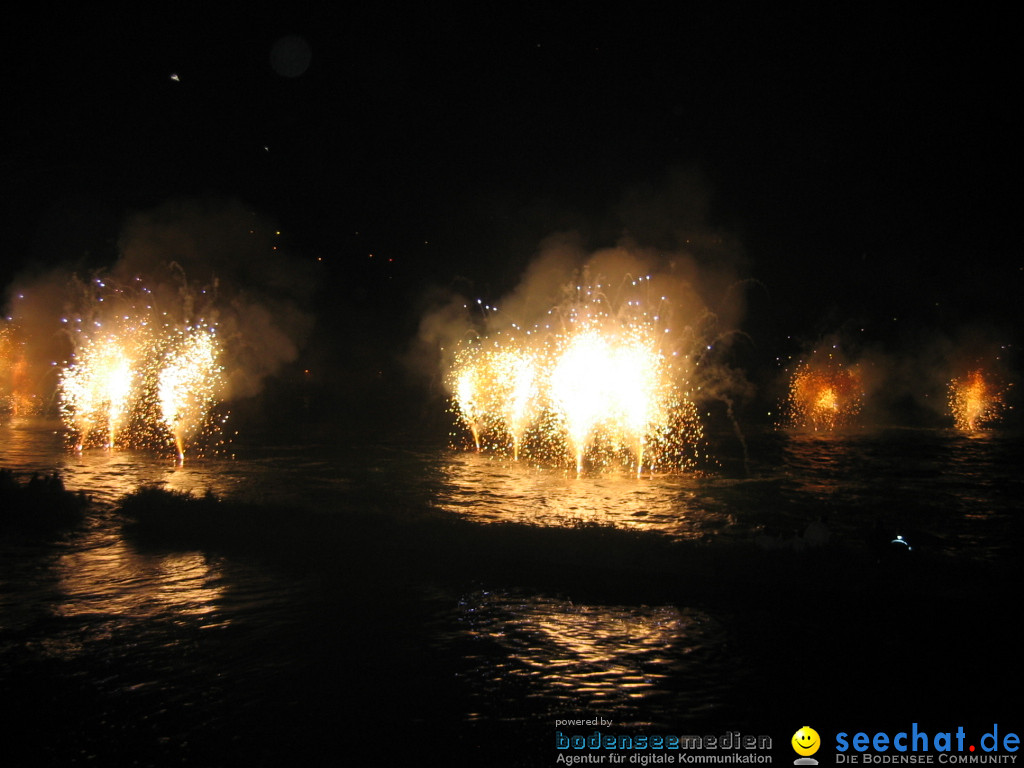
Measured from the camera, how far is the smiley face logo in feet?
16.6

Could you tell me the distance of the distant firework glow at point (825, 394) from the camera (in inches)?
1323

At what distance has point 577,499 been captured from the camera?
45.6ft

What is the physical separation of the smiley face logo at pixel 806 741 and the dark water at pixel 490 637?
0.13 metres

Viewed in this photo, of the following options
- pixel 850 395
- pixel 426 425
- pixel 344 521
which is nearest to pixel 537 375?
pixel 426 425

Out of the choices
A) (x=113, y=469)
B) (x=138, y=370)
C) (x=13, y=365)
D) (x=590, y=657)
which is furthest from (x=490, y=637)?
(x=13, y=365)

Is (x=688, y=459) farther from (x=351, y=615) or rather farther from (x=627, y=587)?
(x=351, y=615)

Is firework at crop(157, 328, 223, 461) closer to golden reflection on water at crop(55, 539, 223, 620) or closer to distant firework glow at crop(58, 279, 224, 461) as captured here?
distant firework glow at crop(58, 279, 224, 461)

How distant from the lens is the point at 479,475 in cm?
1702

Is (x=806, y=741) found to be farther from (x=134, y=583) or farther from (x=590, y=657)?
(x=134, y=583)

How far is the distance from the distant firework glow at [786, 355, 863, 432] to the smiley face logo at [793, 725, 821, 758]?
27.2 metres

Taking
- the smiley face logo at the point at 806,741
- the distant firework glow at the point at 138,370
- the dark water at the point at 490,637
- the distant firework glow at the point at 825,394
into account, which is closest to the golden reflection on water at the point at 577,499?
the dark water at the point at 490,637

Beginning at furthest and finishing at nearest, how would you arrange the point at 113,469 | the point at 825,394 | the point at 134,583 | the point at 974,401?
the point at 825,394
the point at 974,401
the point at 113,469
the point at 134,583

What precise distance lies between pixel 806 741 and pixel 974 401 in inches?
1630

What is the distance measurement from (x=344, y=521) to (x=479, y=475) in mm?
6612
